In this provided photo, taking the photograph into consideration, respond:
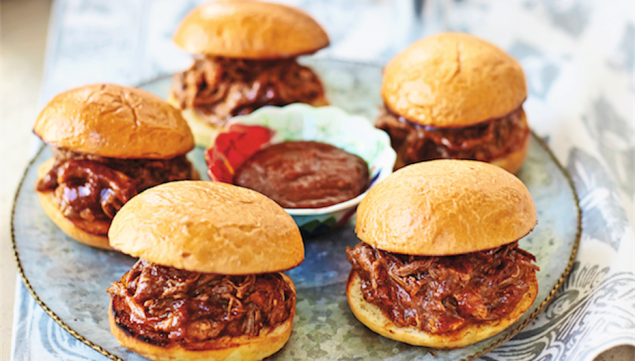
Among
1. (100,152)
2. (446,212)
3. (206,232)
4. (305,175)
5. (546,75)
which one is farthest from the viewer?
(546,75)

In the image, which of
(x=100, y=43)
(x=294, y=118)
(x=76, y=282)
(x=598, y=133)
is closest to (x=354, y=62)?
(x=294, y=118)

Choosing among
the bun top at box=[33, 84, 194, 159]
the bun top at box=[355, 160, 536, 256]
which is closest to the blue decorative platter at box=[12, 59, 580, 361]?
the bun top at box=[355, 160, 536, 256]

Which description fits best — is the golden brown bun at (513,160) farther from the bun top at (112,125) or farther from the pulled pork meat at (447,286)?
the bun top at (112,125)

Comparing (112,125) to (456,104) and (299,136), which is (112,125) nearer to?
(299,136)

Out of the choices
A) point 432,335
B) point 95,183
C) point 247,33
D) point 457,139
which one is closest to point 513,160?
point 457,139

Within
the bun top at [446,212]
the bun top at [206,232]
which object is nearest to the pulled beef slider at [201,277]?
the bun top at [206,232]

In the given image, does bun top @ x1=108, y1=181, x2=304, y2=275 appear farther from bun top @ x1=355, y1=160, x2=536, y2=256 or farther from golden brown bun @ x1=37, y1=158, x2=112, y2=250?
golden brown bun @ x1=37, y1=158, x2=112, y2=250
